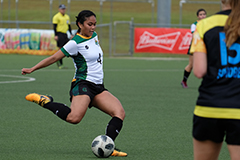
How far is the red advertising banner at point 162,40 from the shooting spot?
25.2 metres

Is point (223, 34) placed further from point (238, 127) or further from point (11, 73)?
point (11, 73)

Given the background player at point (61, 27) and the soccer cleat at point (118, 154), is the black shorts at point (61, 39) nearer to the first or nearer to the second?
the background player at point (61, 27)

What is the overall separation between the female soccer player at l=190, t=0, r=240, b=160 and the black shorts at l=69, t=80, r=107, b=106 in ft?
9.95

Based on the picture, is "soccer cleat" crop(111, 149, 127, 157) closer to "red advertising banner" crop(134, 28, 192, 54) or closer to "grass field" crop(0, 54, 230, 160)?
"grass field" crop(0, 54, 230, 160)

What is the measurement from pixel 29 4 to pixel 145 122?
44.5 meters

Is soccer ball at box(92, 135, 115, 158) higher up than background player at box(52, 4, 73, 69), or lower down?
lower down

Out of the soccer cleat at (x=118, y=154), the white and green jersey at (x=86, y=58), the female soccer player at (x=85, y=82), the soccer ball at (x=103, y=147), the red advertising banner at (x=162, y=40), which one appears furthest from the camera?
the red advertising banner at (x=162, y=40)

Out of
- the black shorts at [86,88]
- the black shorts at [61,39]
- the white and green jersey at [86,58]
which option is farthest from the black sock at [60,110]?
the black shorts at [61,39]

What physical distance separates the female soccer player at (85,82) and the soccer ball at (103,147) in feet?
0.87

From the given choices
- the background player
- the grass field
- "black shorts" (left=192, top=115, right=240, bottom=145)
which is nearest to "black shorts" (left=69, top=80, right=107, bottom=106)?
the grass field

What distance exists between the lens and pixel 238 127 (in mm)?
3371

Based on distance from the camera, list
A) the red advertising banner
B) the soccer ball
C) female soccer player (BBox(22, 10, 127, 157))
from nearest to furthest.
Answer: the soccer ball < female soccer player (BBox(22, 10, 127, 157)) < the red advertising banner

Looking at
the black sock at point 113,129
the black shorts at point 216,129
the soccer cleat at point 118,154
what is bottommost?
the soccer cleat at point 118,154

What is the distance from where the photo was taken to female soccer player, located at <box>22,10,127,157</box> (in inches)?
247
